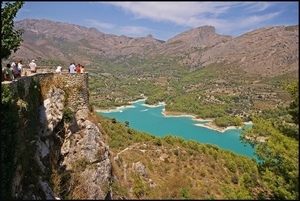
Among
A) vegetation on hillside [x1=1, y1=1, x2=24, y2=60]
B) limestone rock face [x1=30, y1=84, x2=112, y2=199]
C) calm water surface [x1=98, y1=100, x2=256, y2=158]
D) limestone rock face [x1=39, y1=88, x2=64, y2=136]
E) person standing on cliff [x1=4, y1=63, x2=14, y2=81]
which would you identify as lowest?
calm water surface [x1=98, y1=100, x2=256, y2=158]

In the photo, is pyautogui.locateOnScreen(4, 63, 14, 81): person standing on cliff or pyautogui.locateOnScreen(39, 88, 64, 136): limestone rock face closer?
pyautogui.locateOnScreen(4, 63, 14, 81): person standing on cliff

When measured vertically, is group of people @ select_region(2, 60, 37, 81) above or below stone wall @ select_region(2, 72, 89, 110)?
above

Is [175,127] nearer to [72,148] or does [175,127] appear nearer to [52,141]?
[72,148]

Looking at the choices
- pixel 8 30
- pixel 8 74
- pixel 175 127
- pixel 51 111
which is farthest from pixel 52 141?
pixel 175 127

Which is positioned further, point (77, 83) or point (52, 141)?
point (77, 83)

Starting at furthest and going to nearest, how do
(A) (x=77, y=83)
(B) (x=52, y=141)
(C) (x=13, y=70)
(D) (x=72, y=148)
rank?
(A) (x=77, y=83), (D) (x=72, y=148), (B) (x=52, y=141), (C) (x=13, y=70)

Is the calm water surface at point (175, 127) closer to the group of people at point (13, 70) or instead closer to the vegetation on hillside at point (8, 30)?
the group of people at point (13, 70)

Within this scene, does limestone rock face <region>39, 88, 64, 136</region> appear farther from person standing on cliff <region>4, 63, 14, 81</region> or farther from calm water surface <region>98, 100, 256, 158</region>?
calm water surface <region>98, 100, 256, 158</region>

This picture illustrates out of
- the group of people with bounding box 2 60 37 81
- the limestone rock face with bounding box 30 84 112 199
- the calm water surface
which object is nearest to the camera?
the group of people with bounding box 2 60 37 81

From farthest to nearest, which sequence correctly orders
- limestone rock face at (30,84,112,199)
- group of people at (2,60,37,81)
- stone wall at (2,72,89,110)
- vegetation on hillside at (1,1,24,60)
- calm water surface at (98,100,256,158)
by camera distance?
calm water surface at (98,100,256,158), stone wall at (2,72,89,110), limestone rock face at (30,84,112,199), group of people at (2,60,37,81), vegetation on hillside at (1,1,24,60)

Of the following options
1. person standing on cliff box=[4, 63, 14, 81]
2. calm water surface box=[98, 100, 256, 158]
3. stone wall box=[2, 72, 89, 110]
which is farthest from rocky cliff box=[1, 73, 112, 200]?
calm water surface box=[98, 100, 256, 158]
